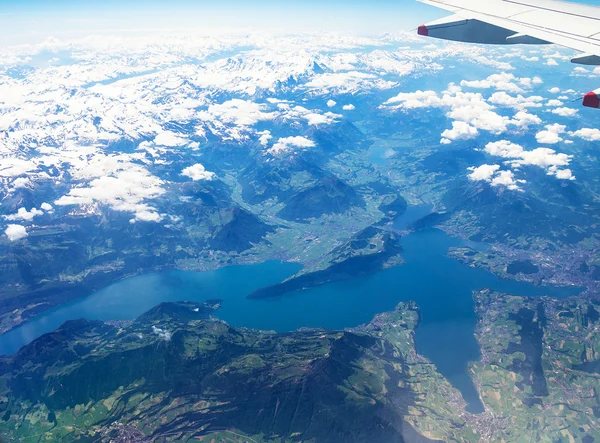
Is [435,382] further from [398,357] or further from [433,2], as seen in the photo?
[433,2]

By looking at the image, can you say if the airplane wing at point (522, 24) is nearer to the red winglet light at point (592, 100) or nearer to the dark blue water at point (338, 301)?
the red winglet light at point (592, 100)

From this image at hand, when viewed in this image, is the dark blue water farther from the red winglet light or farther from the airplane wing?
the red winglet light

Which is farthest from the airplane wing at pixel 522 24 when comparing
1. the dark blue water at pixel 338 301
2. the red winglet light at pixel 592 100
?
the dark blue water at pixel 338 301

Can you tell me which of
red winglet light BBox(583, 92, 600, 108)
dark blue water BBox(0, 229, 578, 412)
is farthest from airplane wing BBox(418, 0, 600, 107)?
dark blue water BBox(0, 229, 578, 412)

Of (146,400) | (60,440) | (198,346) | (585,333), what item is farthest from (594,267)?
(60,440)

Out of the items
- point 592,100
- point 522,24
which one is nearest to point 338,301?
point 522,24
